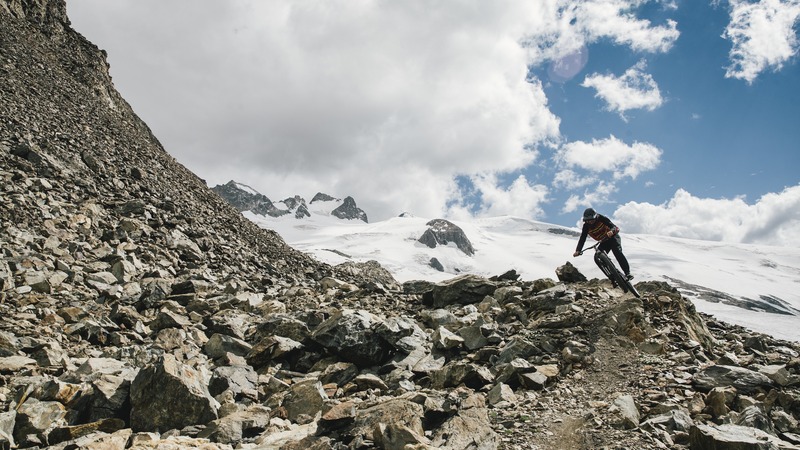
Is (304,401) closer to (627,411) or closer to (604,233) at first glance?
(627,411)

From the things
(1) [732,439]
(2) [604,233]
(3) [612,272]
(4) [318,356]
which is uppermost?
(2) [604,233]

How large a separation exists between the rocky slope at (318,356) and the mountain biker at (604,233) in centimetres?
117

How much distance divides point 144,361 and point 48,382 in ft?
6.46

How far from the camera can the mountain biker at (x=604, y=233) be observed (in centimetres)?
1269

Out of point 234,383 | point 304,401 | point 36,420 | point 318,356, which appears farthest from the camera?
point 318,356

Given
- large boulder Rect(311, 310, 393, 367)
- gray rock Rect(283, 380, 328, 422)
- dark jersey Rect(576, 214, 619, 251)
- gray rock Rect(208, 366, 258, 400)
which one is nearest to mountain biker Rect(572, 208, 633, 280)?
dark jersey Rect(576, 214, 619, 251)

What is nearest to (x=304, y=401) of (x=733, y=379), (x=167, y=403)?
(x=167, y=403)

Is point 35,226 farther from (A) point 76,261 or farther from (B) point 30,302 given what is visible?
(B) point 30,302

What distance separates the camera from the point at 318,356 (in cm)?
1027

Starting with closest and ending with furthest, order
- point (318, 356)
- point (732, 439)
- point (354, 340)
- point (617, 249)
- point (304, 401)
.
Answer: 1. point (732, 439)
2. point (304, 401)
3. point (354, 340)
4. point (318, 356)
5. point (617, 249)

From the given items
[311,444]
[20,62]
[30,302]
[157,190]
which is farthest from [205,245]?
[20,62]

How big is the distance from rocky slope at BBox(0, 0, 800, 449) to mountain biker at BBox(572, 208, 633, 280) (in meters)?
1.17

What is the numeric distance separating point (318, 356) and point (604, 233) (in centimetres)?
Result: 910

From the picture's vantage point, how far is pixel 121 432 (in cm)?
583
